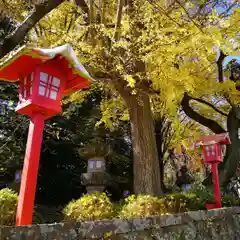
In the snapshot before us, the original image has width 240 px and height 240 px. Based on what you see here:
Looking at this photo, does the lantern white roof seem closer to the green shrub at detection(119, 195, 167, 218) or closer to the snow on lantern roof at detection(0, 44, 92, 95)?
the snow on lantern roof at detection(0, 44, 92, 95)

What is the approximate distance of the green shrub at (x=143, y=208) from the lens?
505cm

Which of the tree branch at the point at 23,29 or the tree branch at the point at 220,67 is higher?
the tree branch at the point at 220,67

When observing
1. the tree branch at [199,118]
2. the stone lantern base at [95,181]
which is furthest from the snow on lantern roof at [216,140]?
the stone lantern base at [95,181]

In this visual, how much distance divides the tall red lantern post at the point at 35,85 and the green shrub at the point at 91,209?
251 cm

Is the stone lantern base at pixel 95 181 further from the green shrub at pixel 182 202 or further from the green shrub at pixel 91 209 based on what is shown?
the green shrub at pixel 182 202

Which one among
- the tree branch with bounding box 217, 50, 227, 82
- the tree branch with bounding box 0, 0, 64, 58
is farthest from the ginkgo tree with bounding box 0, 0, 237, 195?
the tree branch with bounding box 0, 0, 64, 58

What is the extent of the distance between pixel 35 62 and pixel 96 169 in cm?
461

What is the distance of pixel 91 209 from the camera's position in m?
5.30

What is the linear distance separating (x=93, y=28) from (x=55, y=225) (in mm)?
5158

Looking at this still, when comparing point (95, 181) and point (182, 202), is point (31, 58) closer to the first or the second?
point (182, 202)

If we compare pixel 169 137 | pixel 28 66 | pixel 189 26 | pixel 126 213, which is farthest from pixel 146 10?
pixel 169 137

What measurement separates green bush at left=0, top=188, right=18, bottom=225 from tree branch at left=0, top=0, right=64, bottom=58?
9.71 feet

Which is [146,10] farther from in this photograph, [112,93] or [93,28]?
[112,93]

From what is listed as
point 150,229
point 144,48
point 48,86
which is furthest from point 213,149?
point 48,86
